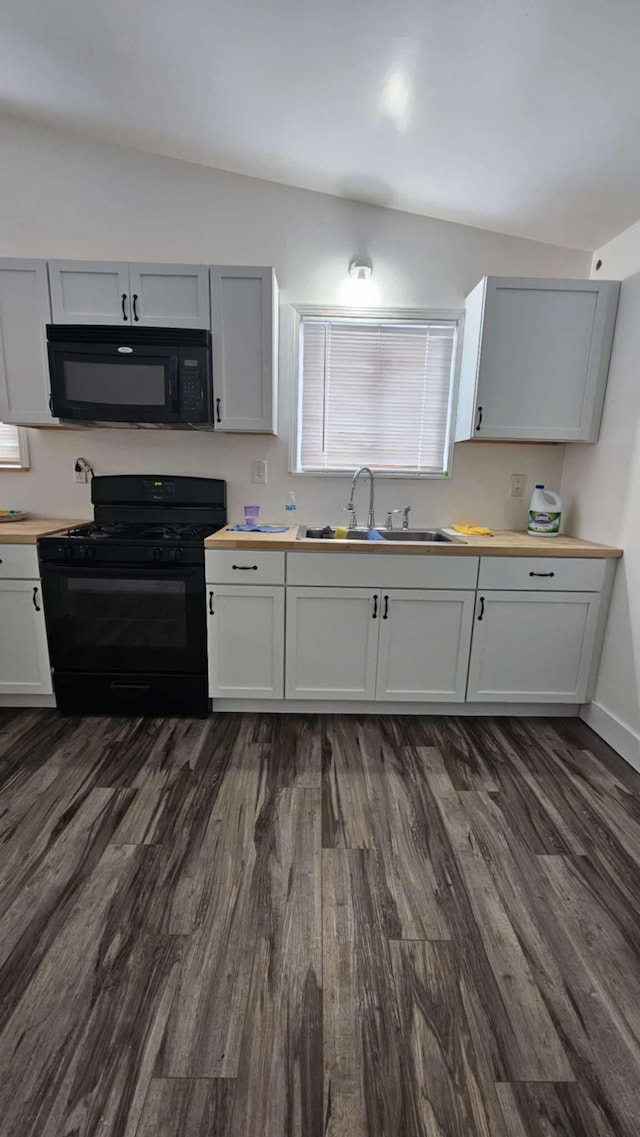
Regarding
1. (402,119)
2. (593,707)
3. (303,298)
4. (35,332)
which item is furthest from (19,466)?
(593,707)

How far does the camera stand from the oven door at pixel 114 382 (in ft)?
7.07

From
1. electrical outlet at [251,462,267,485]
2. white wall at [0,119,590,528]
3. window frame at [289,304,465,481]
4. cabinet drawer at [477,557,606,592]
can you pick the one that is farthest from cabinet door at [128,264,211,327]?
cabinet drawer at [477,557,606,592]

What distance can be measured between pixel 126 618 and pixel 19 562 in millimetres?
554

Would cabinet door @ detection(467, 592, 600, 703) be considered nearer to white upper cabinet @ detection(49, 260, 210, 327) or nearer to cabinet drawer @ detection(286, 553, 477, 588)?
cabinet drawer @ detection(286, 553, 477, 588)

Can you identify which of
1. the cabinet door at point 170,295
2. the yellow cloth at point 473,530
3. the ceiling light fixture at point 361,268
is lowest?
the yellow cloth at point 473,530

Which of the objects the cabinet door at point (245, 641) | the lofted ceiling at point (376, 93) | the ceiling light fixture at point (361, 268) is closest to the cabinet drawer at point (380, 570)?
the cabinet door at point (245, 641)

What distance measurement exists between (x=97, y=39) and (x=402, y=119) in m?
1.13

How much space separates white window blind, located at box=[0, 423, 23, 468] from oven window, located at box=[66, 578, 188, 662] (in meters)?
1.00

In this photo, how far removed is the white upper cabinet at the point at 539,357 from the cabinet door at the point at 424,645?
0.87 meters

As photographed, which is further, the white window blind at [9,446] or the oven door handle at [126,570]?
the white window blind at [9,446]

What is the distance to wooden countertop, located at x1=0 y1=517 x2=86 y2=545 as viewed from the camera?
214cm

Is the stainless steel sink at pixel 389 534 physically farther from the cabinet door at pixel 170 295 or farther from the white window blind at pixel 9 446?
the white window blind at pixel 9 446

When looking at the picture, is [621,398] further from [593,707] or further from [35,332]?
[35,332]

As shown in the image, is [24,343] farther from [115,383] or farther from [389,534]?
[389,534]
